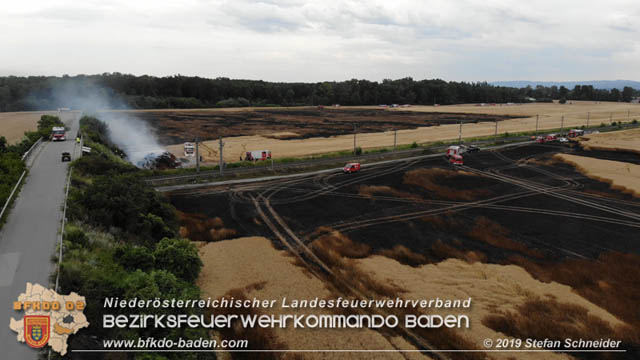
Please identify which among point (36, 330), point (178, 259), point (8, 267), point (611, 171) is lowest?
point (178, 259)

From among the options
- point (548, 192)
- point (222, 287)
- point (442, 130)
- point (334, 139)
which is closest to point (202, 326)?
point (222, 287)

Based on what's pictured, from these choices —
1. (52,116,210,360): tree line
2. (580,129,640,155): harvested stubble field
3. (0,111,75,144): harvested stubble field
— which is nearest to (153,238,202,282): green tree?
(52,116,210,360): tree line

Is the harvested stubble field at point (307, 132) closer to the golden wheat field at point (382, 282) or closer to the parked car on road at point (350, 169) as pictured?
the parked car on road at point (350, 169)

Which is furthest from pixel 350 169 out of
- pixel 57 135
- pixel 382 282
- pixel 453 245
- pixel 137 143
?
pixel 137 143

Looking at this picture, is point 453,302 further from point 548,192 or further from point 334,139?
point 334,139

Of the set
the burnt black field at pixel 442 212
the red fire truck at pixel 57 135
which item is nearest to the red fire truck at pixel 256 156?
the burnt black field at pixel 442 212

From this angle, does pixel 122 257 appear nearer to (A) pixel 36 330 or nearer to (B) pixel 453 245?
(A) pixel 36 330
